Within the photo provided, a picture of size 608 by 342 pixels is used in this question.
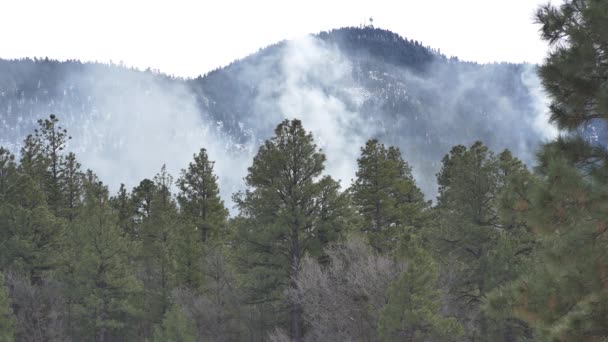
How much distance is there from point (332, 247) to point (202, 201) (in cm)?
1358


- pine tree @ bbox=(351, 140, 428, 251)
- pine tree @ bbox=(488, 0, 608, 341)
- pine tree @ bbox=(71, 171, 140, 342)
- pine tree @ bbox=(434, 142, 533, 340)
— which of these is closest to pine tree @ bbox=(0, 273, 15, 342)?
pine tree @ bbox=(71, 171, 140, 342)

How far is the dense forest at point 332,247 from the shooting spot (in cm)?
628

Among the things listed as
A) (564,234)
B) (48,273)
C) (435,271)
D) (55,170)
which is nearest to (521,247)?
(435,271)

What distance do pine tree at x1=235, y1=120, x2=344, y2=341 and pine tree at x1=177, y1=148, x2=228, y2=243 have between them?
33.5ft

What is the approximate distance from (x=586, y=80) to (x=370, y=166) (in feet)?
74.2

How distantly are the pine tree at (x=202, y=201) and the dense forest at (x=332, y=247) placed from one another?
107 mm

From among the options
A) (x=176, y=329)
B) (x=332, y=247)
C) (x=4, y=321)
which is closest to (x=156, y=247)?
(x=176, y=329)

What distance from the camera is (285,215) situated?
943 inches

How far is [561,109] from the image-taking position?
7.14m

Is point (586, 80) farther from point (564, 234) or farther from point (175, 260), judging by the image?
point (175, 260)

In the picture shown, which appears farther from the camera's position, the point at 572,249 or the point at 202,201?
the point at 202,201

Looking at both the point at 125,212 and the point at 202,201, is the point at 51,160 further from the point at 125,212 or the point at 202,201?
the point at 202,201

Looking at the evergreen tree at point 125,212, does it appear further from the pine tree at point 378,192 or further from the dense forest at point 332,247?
the pine tree at point 378,192

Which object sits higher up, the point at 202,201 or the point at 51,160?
the point at 51,160
